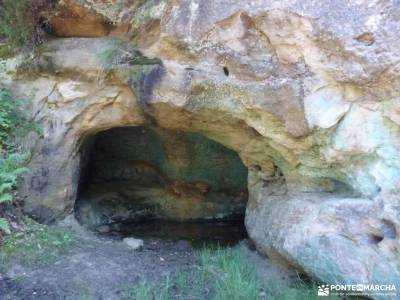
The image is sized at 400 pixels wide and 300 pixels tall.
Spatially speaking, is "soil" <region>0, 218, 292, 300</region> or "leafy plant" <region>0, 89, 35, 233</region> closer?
"soil" <region>0, 218, 292, 300</region>

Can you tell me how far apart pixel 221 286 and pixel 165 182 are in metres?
3.22

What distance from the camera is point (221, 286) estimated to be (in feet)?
15.2

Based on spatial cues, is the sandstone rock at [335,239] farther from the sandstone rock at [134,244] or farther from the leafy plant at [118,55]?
the leafy plant at [118,55]

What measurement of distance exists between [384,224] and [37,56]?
13.2ft

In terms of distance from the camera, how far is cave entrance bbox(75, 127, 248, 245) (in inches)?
282

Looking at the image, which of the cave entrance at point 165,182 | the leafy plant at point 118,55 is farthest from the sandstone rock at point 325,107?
the cave entrance at point 165,182

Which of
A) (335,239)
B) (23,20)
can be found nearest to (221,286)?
(335,239)

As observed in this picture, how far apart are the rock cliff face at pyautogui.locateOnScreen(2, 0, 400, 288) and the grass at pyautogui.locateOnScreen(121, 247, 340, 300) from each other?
0.28 meters

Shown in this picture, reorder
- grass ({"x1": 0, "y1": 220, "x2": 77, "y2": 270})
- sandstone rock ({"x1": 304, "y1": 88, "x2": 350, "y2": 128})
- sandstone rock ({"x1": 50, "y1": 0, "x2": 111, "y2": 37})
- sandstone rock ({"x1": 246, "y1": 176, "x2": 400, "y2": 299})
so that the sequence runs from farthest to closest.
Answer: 1. sandstone rock ({"x1": 50, "y1": 0, "x2": 111, "y2": 37})
2. grass ({"x1": 0, "y1": 220, "x2": 77, "y2": 270})
3. sandstone rock ({"x1": 304, "y1": 88, "x2": 350, "y2": 128})
4. sandstone rock ({"x1": 246, "y1": 176, "x2": 400, "y2": 299})

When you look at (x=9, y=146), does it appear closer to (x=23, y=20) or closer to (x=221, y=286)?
(x=23, y=20)

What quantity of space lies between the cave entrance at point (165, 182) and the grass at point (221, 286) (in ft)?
6.32

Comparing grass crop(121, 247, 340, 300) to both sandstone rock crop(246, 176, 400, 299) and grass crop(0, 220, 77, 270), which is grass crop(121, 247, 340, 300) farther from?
grass crop(0, 220, 77, 270)

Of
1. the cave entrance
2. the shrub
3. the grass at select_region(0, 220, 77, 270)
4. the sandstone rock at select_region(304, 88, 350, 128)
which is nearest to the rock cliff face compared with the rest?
the sandstone rock at select_region(304, 88, 350, 128)

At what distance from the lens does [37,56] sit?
217 inches
